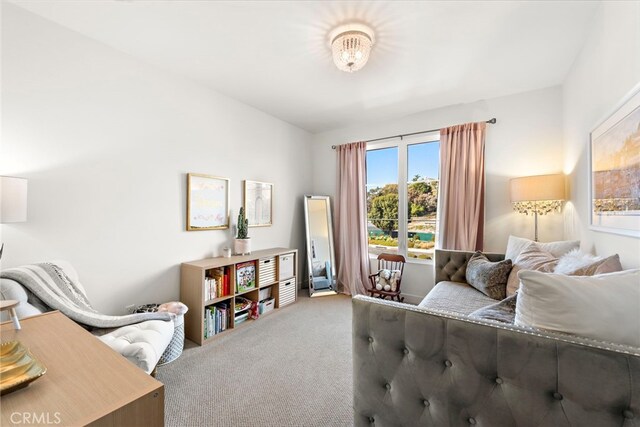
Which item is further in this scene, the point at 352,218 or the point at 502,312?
the point at 352,218

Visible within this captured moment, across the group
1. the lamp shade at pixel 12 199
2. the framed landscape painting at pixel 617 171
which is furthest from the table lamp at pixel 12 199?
the framed landscape painting at pixel 617 171

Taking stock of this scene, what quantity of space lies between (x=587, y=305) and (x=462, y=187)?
2478mm

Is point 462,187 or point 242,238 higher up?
point 462,187

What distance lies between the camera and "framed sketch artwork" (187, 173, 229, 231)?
8.78 feet

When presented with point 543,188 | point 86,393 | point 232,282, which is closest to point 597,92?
point 543,188

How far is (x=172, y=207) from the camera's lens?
8.34 feet

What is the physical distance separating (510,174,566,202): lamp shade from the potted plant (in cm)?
291

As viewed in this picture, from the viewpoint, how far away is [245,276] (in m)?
2.93

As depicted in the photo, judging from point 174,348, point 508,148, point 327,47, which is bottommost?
point 174,348

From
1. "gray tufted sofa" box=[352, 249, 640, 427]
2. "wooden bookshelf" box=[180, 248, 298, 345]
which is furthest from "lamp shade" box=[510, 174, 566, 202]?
"wooden bookshelf" box=[180, 248, 298, 345]

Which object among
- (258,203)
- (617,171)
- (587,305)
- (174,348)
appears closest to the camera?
(587,305)

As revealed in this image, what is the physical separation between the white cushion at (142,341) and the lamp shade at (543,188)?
3.20 metres

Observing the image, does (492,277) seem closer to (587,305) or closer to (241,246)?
(587,305)

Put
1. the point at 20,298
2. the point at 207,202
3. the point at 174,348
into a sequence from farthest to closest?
1. the point at 207,202
2. the point at 174,348
3. the point at 20,298
